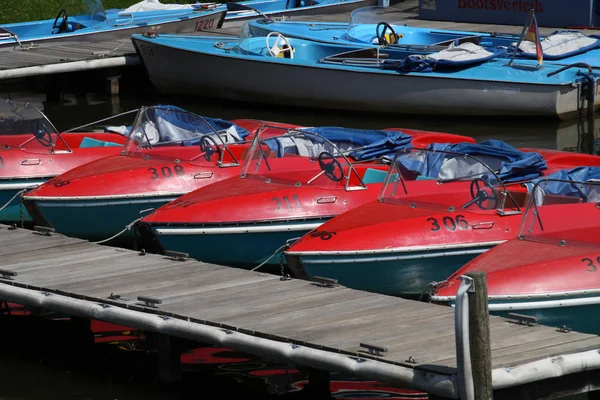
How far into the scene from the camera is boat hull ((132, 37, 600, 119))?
18.0 meters

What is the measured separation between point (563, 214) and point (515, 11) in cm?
1431

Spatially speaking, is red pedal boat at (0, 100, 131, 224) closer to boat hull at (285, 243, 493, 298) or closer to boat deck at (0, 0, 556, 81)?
boat hull at (285, 243, 493, 298)

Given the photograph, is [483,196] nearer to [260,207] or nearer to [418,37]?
[260,207]

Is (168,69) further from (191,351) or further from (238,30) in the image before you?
(191,351)

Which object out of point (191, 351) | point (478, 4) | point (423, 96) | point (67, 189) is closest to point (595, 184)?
point (191, 351)

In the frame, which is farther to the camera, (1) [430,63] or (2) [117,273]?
(1) [430,63]

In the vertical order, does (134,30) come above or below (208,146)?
below

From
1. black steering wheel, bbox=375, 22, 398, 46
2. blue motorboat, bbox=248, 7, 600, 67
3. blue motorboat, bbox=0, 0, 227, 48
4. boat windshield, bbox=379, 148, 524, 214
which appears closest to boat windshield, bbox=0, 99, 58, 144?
boat windshield, bbox=379, 148, 524, 214

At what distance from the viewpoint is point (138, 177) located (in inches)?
475

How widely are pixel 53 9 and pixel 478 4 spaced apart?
10.3m

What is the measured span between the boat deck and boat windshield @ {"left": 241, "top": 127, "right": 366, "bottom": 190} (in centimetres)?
915

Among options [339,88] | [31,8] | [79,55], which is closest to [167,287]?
[339,88]

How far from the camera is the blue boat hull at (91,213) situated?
39.2 feet

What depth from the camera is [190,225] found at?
10.9m
